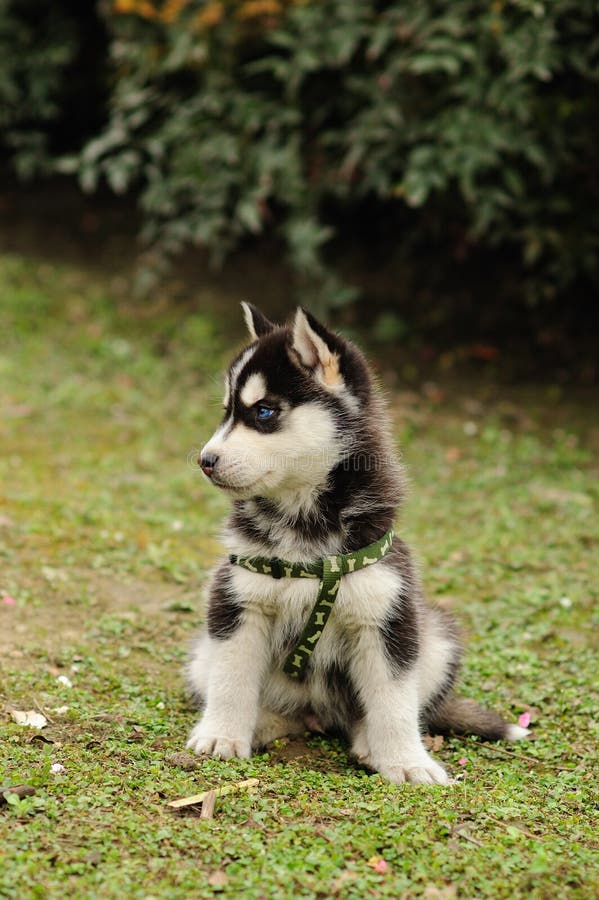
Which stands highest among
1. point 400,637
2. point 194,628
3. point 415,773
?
point 400,637

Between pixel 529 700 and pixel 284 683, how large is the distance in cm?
136

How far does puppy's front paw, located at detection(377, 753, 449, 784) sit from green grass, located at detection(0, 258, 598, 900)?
11 centimetres

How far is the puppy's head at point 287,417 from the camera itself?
4367mm

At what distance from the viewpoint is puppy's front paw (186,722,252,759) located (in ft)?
14.4

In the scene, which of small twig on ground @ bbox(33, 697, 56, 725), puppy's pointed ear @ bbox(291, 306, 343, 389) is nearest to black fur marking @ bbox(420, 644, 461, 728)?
puppy's pointed ear @ bbox(291, 306, 343, 389)

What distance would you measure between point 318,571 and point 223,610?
454 mm

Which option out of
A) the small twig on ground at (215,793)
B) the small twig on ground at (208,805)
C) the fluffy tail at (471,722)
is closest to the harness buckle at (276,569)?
the small twig on ground at (215,793)

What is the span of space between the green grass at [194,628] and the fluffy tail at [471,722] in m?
0.07

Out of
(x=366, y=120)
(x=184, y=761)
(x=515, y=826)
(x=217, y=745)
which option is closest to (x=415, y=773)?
(x=515, y=826)

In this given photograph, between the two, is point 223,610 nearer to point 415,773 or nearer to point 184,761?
point 184,761

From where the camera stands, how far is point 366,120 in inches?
367

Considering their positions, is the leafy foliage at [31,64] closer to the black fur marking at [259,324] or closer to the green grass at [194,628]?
the green grass at [194,628]

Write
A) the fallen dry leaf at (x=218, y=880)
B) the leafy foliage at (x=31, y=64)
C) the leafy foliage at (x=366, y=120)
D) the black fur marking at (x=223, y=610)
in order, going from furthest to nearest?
the leafy foliage at (x=31, y=64) < the leafy foliage at (x=366, y=120) < the black fur marking at (x=223, y=610) < the fallen dry leaf at (x=218, y=880)

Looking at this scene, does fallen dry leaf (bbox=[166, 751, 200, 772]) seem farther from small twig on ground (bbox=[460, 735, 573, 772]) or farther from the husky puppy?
small twig on ground (bbox=[460, 735, 573, 772])
